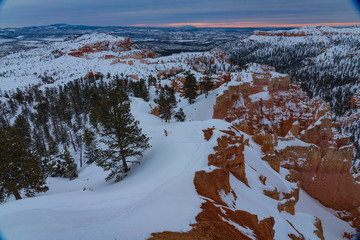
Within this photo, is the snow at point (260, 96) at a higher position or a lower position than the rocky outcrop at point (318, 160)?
higher

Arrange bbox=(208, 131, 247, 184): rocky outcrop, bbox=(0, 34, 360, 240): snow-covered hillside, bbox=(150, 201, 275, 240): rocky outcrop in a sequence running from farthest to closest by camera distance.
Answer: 1. bbox=(208, 131, 247, 184): rocky outcrop
2. bbox=(0, 34, 360, 240): snow-covered hillside
3. bbox=(150, 201, 275, 240): rocky outcrop

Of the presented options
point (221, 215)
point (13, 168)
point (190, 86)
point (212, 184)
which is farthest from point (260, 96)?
point (13, 168)

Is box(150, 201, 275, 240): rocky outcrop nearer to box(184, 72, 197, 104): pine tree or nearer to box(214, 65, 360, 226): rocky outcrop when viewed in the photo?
box(214, 65, 360, 226): rocky outcrop

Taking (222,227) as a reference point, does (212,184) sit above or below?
below

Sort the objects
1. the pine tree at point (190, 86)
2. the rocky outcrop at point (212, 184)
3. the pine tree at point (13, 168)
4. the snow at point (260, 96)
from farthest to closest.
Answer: the pine tree at point (190, 86) → the snow at point (260, 96) → the pine tree at point (13, 168) → the rocky outcrop at point (212, 184)

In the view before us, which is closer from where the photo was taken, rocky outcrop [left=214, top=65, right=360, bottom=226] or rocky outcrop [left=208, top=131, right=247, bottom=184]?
rocky outcrop [left=208, top=131, right=247, bottom=184]

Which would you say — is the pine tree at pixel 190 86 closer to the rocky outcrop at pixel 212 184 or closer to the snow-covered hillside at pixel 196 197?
the snow-covered hillside at pixel 196 197

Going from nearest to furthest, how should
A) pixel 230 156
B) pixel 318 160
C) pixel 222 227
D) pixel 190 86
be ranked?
pixel 222 227
pixel 230 156
pixel 318 160
pixel 190 86

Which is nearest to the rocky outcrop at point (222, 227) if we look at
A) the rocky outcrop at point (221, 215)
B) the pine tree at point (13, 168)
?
the rocky outcrop at point (221, 215)

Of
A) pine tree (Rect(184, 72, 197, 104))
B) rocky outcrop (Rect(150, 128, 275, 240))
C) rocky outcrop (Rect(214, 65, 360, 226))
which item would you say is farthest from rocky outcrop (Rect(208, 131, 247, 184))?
pine tree (Rect(184, 72, 197, 104))

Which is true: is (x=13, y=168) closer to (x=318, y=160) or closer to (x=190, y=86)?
(x=318, y=160)

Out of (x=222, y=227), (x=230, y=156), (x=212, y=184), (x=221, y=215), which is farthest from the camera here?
(x=230, y=156)

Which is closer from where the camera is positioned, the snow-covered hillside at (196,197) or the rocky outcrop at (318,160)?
the snow-covered hillside at (196,197)

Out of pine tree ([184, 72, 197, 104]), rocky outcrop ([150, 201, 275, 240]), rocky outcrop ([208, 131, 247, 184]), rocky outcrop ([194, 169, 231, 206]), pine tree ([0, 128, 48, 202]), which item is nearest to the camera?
rocky outcrop ([150, 201, 275, 240])
